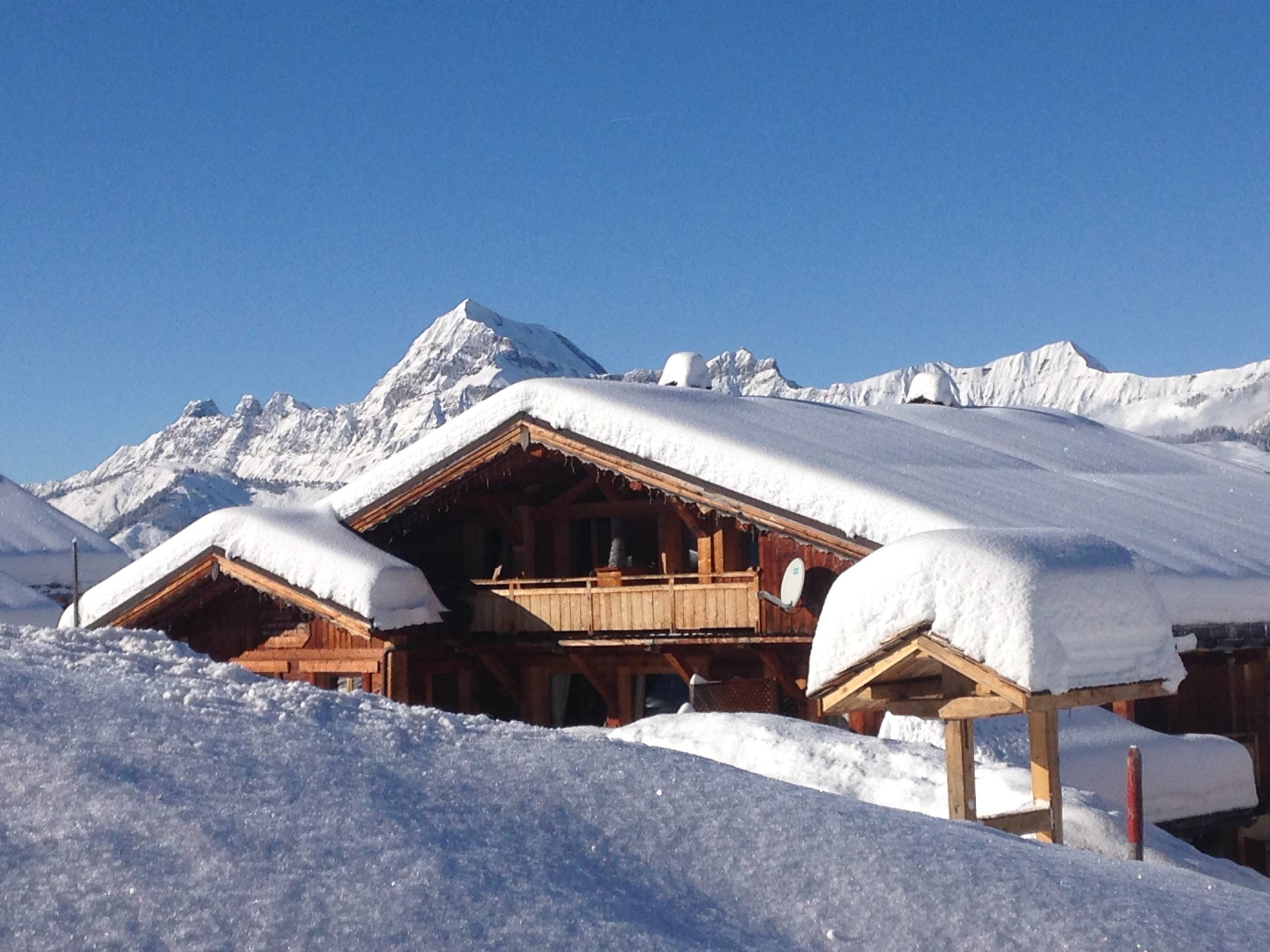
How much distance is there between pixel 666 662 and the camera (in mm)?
17531

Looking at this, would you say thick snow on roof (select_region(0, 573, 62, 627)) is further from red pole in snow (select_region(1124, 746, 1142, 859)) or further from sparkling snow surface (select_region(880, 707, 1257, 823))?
red pole in snow (select_region(1124, 746, 1142, 859))

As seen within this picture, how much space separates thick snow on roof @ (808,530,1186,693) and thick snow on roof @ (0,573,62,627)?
26964mm

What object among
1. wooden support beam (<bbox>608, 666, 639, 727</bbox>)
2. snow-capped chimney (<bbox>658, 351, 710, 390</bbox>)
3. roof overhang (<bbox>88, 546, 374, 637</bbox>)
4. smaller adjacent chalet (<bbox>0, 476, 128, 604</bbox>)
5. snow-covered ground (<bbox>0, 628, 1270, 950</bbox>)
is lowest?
wooden support beam (<bbox>608, 666, 639, 727</bbox>)

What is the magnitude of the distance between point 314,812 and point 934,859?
1.79 metres

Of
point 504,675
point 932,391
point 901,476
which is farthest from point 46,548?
point 901,476

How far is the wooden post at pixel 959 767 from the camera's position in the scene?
23.6 ft

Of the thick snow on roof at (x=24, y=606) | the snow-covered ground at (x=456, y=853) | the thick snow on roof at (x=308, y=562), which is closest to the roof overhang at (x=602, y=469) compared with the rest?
the thick snow on roof at (x=308, y=562)

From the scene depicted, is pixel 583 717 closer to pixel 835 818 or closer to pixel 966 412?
pixel 966 412

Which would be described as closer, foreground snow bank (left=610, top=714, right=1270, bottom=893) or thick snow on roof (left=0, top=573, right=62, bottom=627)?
foreground snow bank (left=610, top=714, right=1270, bottom=893)

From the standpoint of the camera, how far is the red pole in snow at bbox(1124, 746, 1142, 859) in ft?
24.0

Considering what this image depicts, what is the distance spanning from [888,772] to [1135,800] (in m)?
2.57

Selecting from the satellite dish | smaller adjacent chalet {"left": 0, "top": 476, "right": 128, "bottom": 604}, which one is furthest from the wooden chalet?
smaller adjacent chalet {"left": 0, "top": 476, "right": 128, "bottom": 604}

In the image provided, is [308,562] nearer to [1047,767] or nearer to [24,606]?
[1047,767]

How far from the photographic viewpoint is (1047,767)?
7.12m
